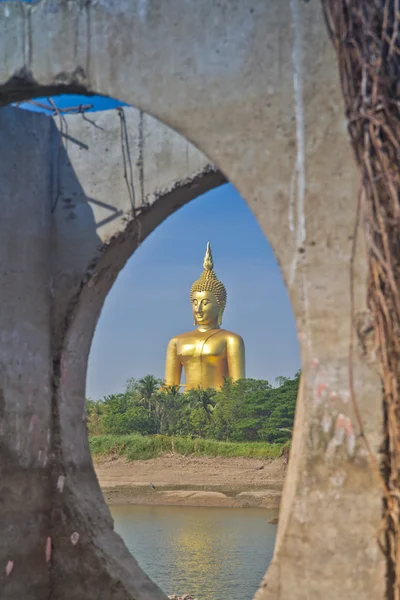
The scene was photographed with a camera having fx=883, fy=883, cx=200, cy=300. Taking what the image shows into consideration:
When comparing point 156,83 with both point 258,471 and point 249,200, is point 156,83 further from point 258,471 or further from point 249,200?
point 258,471

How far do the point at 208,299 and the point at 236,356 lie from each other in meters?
1.69

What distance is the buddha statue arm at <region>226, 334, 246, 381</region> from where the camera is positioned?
76.6ft

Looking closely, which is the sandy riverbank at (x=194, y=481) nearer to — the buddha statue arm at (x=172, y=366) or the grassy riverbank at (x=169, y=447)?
the grassy riverbank at (x=169, y=447)

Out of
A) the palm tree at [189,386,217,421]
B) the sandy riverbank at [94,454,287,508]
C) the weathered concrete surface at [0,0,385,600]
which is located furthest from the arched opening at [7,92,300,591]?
the palm tree at [189,386,217,421]

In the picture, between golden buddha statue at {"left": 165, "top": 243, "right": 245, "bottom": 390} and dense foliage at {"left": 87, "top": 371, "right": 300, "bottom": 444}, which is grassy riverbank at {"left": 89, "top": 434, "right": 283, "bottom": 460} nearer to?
Result: dense foliage at {"left": 87, "top": 371, "right": 300, "bottom": 444}

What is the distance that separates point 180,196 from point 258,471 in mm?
16223

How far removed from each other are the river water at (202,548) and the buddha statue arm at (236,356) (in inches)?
244

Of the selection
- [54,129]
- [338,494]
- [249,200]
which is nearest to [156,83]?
[249,200]

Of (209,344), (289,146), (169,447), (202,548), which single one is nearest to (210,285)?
(209,344)

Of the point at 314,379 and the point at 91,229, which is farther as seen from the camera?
the point at 91,229

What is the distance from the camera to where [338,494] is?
2.80 meters

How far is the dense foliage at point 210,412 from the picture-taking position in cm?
2209

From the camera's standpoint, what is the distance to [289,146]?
3000 millimetres

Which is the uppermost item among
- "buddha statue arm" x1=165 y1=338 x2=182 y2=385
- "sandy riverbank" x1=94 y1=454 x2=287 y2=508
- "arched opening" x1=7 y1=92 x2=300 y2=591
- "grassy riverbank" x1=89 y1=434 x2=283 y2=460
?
"buddha statue arm" x1=165 y1=338 x2=182 y2=385
